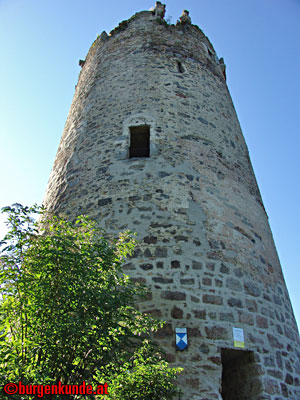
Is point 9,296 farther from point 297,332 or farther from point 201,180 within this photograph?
point 297,332

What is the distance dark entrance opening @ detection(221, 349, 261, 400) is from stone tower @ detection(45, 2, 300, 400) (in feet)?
0.05

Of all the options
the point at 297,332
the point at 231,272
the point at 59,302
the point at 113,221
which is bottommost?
the point at 59,302

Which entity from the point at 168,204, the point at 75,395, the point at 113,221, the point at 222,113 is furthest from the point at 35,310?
the point at 222,113

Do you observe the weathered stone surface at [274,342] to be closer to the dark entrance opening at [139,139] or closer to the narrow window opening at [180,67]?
the dark entrance opening at [139,139]

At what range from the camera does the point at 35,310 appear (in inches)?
110

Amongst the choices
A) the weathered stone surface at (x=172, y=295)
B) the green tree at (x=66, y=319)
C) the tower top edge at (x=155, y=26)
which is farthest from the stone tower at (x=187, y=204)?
the green tree at (x=66, y=319)

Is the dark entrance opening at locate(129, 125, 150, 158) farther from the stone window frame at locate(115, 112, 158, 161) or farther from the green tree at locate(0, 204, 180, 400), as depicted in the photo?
the green tree at locate(0, 204, 180, 400)

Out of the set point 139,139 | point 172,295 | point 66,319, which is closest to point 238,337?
point 172,295

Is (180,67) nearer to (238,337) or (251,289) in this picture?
(251,289)

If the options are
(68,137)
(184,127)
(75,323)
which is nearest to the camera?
(75,323)

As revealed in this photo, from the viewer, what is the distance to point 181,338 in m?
4.02

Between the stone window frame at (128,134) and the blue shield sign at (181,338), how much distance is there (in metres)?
2.69

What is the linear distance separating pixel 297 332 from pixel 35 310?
4058mm

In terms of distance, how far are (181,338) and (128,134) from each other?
347cm
